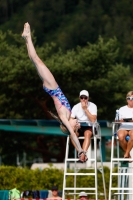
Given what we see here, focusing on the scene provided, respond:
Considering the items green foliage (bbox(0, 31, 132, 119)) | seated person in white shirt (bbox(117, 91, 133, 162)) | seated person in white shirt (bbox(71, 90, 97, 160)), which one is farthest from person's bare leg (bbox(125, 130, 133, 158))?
green foliage (bbox(0, 31, 132, 119))

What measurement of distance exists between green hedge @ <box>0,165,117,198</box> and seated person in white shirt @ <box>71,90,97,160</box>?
8.18 meters

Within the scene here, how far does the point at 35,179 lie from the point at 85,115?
867cm

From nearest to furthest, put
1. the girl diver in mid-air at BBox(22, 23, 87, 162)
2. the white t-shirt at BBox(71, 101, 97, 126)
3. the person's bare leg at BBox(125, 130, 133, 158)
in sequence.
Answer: the girl diver in mid-air at BBox(22, 23, 87, 162) → the person's bare leg at BBox(125, 130, 133, 158) → the white t-shirt at BBox(71, 101, 97, 126)

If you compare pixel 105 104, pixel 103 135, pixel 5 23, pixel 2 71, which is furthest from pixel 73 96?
pixel 5 23

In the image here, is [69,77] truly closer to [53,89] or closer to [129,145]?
[129,145]

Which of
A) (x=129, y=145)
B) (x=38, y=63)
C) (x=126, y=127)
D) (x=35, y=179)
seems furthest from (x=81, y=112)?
(x=35, y=179)

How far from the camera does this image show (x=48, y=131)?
A: 37781 millimetres

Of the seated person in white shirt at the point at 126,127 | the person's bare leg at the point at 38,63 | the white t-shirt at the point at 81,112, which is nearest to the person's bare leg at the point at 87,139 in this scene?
the white t-shirt at the point at 81,112

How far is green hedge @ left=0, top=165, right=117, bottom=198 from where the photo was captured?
25094 millimetres

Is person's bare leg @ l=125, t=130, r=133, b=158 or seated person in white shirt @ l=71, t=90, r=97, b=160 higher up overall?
seated person in white shirt @ l=71, t=90, r=97, b=160

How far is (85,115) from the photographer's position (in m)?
17.1

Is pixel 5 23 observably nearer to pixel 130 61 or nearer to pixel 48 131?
pixel 130 61

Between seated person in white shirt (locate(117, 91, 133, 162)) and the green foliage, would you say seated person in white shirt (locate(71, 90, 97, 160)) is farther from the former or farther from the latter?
the green foliage

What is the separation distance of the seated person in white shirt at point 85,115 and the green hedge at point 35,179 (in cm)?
818
